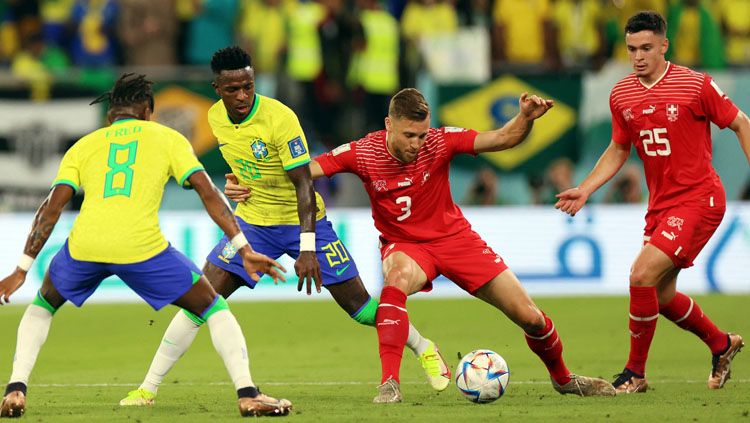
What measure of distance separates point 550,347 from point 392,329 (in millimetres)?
1071

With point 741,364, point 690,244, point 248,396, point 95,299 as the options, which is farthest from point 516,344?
point 95,299

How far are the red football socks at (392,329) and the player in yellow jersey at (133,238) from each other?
2.90 ft

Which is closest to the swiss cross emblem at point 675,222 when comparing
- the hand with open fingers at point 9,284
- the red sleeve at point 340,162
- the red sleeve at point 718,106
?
the red sleeve at point 718,106

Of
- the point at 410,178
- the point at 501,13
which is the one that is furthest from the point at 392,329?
the point at 501,13

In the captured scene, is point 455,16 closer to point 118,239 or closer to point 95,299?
point 95,299

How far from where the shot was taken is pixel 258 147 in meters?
8.95

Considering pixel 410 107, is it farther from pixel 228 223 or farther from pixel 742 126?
pixel 742 126

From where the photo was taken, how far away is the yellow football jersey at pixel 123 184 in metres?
7.61

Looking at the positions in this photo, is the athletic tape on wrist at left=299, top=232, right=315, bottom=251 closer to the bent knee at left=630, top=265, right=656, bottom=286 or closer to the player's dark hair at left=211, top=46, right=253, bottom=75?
the player's dark hair at left=211, top=46, right=253, bottom=75

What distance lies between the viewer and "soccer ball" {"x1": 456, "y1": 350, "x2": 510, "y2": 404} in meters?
8.37

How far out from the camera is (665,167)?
9109mm

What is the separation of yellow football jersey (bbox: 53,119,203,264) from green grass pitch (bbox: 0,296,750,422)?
0.96 meters

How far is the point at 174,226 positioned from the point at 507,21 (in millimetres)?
5338

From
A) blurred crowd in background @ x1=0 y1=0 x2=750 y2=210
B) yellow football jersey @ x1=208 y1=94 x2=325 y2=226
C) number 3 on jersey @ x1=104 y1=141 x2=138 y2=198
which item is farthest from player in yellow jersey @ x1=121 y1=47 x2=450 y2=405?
blurred crowd in background @ x1=0 y1=0 x2=750 y2=210
